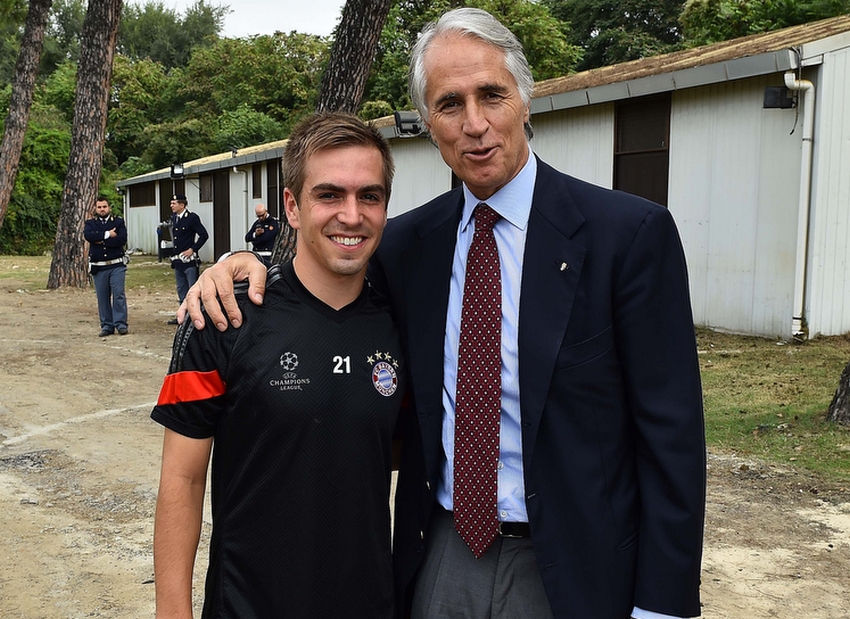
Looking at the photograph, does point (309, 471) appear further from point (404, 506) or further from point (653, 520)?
point (653, 520)

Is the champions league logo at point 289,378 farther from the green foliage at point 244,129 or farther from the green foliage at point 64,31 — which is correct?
the green foliage at point 64,31

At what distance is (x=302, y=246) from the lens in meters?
2.44

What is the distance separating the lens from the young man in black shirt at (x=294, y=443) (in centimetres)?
225

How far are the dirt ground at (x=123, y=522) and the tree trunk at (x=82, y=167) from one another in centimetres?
1161

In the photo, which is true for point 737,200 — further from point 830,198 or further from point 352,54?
point 352,54

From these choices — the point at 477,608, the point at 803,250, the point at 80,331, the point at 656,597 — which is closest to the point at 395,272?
the point at 477,608

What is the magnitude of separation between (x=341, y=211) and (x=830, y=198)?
1047 centimetres

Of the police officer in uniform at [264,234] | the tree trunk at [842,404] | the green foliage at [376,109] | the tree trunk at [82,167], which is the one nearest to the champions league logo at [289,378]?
the tree trunk at [842,404]

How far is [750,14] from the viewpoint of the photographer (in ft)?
78.7

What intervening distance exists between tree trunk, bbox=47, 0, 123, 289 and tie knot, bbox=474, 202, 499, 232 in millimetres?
19451

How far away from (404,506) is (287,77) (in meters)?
44.6

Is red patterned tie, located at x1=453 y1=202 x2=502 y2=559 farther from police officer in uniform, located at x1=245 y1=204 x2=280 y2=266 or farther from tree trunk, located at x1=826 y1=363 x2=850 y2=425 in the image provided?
police officer in uniform, located at x1=245 y1=204 x2=280 y2=266

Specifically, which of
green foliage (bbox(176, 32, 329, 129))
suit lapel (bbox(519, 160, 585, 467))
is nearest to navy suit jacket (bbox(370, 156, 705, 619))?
suit lapel (bbox(519, 160, 585, 467))

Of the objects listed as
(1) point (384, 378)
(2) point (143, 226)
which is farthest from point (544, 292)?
(2) point (143, 226)
